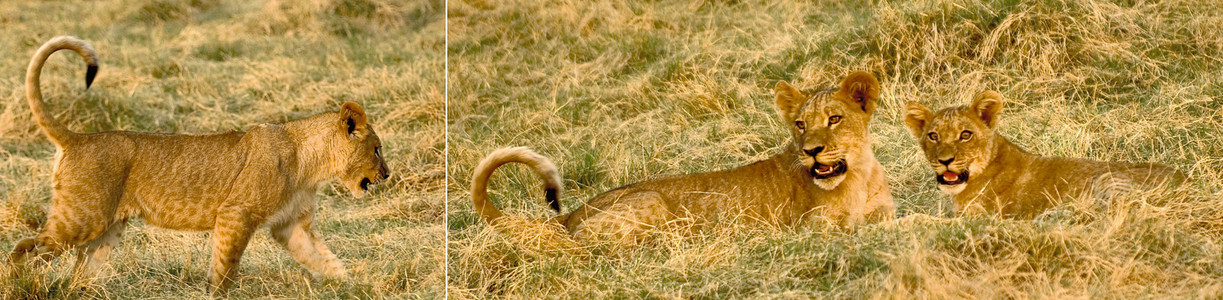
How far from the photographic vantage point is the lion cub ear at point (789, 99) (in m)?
4.75

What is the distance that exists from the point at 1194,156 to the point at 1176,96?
1.53 ft

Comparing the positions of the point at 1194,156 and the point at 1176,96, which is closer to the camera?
the point at 1194,156

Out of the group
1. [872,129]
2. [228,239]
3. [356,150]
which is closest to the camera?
[228,239]

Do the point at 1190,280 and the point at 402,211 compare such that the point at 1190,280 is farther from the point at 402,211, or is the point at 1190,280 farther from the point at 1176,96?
the point at 402,211

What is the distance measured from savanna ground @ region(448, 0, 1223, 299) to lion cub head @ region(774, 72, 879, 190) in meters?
0.23

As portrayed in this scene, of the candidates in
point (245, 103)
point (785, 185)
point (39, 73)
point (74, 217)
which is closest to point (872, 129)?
point (785, 185)

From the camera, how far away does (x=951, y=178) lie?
4.60 metres

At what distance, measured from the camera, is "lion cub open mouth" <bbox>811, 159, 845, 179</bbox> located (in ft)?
15.4

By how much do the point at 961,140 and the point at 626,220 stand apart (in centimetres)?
116

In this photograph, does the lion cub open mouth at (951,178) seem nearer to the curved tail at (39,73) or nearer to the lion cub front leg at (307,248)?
the lion cub front leg at (307,248)

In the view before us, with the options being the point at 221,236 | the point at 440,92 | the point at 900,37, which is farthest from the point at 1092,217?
the point at 440,92

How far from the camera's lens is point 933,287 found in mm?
3992

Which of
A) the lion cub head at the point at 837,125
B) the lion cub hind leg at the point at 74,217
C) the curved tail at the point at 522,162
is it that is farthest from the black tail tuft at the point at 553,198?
the lion cub hind leg at the point at 74,217

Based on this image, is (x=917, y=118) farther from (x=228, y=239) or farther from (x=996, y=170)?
(x=228, y=239)
